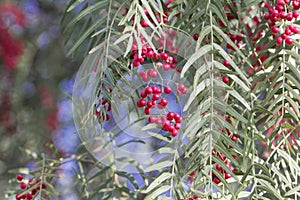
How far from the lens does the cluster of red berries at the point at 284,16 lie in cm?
102

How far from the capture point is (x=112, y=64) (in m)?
0.91

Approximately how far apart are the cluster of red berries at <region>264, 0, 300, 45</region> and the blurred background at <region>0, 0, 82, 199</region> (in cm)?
97

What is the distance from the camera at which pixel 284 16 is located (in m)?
1.04

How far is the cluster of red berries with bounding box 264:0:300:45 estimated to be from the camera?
1.02 meters

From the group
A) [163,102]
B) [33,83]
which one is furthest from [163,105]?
[33,83]

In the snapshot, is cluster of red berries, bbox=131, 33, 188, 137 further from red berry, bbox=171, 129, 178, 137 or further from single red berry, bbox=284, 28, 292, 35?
single red berry, bbox=284, 28, 292, 35

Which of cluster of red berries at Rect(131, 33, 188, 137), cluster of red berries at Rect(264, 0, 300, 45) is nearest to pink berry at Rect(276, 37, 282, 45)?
cluster of red berries at Rect(264, 0, 300, 45)

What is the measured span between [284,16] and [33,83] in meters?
1.22

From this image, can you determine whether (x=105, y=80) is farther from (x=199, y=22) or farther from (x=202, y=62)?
(x=199, y=22)

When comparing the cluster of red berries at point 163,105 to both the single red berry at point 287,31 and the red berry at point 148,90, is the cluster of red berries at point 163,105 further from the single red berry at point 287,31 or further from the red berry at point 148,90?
the single red berry at point 287,31

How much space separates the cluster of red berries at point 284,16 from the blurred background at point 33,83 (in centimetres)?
97

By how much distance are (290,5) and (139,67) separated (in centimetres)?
30

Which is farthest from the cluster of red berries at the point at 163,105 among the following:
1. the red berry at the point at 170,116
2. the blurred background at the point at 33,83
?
the blurred background at the point at 33,83

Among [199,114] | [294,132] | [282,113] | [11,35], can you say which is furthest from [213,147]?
[11,35]
